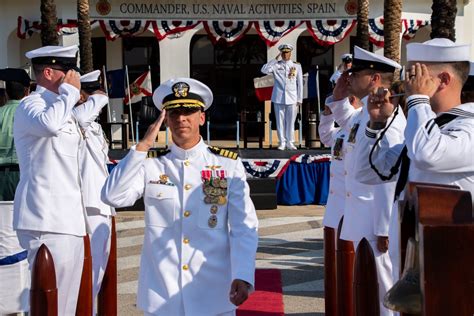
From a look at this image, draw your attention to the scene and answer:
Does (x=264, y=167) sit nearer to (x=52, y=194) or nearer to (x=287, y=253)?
(x=287, y=253)

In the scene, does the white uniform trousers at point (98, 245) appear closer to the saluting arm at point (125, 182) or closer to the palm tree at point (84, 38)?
the saluting arm at point (125, 182)

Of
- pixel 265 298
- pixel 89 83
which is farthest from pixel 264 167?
pixel 89 83

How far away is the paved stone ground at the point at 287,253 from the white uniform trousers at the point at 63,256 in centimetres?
200

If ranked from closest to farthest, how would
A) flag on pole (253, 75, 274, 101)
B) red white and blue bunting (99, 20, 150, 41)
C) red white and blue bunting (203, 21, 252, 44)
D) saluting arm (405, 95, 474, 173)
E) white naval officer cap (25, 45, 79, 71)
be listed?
1. saluting arm (405, 95, 474, 173)
2. white naval officer cap (25, 45, 79, 71)
3. flag on pole (253, 75, 274, 101)
4. red white and blue bunting (99, 20, 150, 41)
5. red white and blue bunting (203, 21, 252, 44)

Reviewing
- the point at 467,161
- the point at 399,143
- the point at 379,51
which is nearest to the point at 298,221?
the point at 399,143

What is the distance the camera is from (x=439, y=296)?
1.78m

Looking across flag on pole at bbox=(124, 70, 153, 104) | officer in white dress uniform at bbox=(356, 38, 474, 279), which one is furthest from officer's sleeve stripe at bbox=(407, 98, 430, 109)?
flag on pole at bbox=(124, 70, 153, 104)

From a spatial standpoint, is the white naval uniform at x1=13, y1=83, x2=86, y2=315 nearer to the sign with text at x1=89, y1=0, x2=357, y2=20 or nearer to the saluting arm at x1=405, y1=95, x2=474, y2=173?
the saluting arm at x1=405, y1=95, x2=474, y2=173

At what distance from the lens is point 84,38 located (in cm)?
2041

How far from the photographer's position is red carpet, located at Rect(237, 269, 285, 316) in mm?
6613

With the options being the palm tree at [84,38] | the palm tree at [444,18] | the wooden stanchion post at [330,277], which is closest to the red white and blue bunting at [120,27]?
the palm tree at [84,38]

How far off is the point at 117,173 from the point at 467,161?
164cm

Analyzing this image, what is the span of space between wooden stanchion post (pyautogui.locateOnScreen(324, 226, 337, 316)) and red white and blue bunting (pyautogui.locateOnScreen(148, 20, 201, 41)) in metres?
18.2

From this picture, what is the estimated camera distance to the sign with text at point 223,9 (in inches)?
928
